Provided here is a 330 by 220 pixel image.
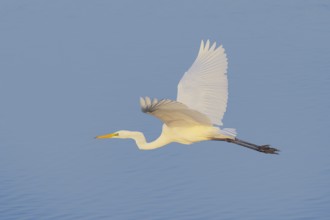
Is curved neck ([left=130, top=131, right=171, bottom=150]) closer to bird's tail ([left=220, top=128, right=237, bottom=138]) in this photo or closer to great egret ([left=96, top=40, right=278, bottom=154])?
great egret ([left=96, top=40, right=278, bottom=154])

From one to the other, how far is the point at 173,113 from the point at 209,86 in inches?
48.6

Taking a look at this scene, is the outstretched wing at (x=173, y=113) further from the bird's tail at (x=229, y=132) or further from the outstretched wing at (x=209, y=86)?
the outstretched wing at (x=209, y=86)

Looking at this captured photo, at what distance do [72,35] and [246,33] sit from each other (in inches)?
137

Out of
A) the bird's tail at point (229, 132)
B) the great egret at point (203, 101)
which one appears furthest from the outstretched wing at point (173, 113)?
the bird's tail at point (229, 132)

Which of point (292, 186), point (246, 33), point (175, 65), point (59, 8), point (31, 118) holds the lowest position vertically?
point (292, 186)

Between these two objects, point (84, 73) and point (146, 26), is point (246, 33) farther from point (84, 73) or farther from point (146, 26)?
point (84, 73)

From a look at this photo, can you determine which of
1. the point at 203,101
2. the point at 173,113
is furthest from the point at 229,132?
the point at 173,113

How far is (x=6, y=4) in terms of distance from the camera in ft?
75.1

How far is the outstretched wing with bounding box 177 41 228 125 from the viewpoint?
10586mm

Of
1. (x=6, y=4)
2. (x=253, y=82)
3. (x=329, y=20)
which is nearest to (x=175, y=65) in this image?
(x=253, y=82)

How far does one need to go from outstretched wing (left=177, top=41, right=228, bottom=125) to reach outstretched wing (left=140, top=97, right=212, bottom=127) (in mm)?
440

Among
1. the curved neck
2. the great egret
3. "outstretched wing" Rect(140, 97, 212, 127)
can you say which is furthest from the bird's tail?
the curved neck

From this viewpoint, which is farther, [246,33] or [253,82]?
[246,33]

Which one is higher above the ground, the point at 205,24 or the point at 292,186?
the point at 205,24
